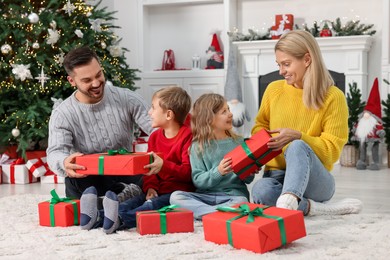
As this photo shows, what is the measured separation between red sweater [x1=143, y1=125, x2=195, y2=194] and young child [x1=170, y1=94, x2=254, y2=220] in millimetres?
57

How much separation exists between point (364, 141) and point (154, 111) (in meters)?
2.65

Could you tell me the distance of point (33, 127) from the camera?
4.18 meters

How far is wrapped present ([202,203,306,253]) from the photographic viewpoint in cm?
206

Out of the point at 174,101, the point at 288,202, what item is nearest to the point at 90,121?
the point at 174,101

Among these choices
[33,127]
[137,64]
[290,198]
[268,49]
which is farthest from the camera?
[137,64]

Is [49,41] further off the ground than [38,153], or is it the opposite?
[49,41]

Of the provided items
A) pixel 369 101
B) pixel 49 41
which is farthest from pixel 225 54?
pixel 49 41

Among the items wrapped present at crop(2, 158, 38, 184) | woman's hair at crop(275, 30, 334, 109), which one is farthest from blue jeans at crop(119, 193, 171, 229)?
wrapped present at crop(2, 158, 38, 184)

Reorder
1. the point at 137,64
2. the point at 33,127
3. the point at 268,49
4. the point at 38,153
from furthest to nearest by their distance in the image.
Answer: the point at 137,64, the point at 268,49, the point at 38,153, the point at 33,127

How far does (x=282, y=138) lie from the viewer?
251cm

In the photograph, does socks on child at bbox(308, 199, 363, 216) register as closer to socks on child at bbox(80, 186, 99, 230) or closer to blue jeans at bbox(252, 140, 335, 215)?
blue jeans at bbox(252, 140, 335, 215)

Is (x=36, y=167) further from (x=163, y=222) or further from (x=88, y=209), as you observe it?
(x=163, y=222)

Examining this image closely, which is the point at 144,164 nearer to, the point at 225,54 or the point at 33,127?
the point at 33,127

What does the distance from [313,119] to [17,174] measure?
242 centimetres
